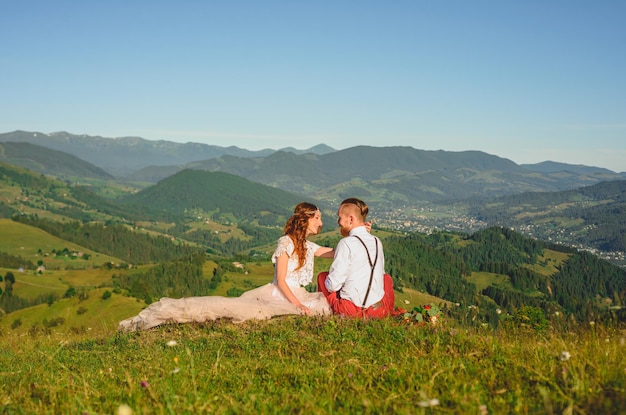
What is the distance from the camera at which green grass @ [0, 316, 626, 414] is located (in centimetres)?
555

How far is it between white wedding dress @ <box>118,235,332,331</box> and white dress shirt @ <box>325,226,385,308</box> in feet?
3.12

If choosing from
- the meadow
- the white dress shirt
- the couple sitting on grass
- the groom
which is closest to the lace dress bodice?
the couple sitting on grass

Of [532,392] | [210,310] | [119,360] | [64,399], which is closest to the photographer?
[532,392]

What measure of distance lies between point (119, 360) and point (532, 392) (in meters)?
7.82

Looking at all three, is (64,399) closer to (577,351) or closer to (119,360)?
(119,360)

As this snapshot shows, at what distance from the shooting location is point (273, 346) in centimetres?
1032

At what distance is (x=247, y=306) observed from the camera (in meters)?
14.1

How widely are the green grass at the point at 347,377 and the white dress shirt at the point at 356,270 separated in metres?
1.89

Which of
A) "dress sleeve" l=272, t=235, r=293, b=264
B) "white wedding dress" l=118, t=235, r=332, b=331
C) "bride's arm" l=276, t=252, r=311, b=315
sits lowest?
"white wedding dress" l=118, t=235, r=332, b=331

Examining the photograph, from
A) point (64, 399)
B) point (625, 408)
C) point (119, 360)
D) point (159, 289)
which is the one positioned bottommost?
point (159, 289)

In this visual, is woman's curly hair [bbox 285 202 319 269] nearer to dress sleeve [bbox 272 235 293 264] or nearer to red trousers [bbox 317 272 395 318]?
dress sleeve [bbox 272 235 293 264]

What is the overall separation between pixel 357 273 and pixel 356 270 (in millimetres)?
82

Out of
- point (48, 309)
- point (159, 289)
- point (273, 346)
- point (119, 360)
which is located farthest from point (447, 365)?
point (159, 289)

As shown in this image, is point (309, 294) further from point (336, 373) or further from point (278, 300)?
point (336, 373)
